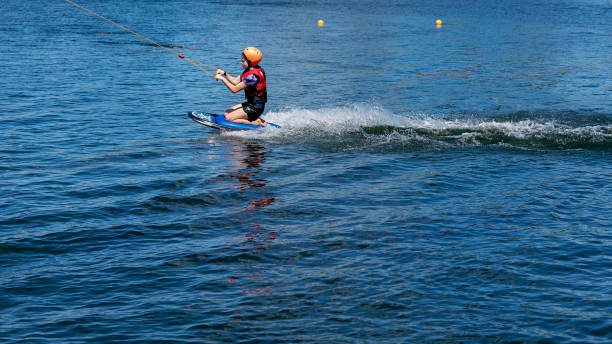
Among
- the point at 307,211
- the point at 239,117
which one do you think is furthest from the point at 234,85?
the point at 307,211

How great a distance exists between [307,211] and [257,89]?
5.57 m

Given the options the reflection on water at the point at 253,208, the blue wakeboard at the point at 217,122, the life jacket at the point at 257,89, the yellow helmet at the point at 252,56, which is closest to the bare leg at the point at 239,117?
the blue wakeboard at the point at 217,122

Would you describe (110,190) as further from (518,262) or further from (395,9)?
(395,9)

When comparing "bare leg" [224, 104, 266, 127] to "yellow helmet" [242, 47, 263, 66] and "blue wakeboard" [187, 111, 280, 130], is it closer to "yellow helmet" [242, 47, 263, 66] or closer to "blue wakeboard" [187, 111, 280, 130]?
"blue wakeboard" [187, 111, 280, 130]

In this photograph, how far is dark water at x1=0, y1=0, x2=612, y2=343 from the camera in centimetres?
780

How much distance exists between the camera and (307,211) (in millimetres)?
11523

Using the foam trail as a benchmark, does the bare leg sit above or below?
above

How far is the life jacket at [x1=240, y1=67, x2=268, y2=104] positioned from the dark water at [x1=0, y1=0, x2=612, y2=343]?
1.04m

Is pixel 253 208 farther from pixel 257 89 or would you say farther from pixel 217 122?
pixel 217 122

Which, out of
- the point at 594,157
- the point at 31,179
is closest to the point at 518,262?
the point at 594,157

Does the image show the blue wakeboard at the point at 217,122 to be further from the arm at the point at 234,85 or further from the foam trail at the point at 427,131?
the arm at the point at 234,85

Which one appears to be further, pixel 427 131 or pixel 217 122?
pixel 217 122

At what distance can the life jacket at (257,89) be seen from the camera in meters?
16.1

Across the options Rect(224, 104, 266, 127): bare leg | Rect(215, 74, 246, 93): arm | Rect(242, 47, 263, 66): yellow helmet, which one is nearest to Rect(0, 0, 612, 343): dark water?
Rect(224, 104, 266, 127): bare leg
